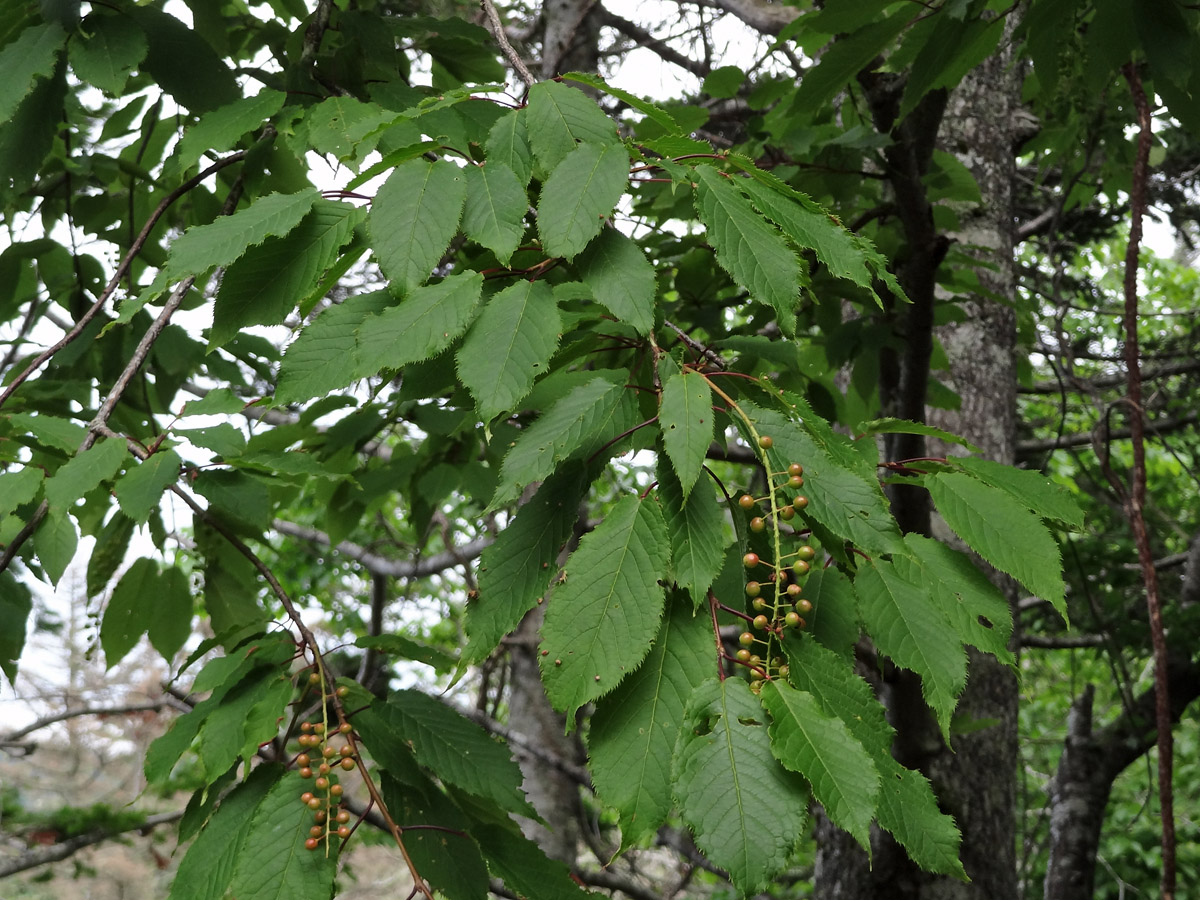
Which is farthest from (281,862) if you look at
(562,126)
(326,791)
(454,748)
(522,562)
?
(562,126)

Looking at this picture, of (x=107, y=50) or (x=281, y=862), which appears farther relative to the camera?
(x=107, y=50)

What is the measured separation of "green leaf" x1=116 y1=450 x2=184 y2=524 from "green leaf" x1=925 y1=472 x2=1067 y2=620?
91 cm

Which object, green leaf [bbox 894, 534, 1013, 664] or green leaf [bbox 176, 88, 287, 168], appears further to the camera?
green leaf [bbox 176, 88, 287, 168]

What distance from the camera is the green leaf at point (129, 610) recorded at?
1783 millimetres

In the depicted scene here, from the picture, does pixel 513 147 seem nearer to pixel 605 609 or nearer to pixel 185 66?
pixel 605 609

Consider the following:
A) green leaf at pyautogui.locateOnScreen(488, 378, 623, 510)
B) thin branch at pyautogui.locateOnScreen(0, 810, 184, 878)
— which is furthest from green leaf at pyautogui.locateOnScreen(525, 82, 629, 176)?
thin branch at pyautogui.locateOnScreen(0, 810, 184, 878)

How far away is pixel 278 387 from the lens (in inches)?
35.2

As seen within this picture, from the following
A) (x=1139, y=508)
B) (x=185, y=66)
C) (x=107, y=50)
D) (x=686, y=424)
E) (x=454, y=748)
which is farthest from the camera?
(x=1139, y=508)

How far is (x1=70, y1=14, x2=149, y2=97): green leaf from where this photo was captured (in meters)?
1.47

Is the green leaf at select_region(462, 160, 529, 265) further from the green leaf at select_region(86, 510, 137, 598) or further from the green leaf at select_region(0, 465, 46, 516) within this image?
the green leaf at select_region(86, 510, 137, 598)

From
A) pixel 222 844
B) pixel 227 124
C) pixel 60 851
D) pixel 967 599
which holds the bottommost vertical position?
pixel 60 851

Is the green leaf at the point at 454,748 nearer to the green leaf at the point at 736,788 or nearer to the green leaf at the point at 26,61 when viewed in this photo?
the green leaf at the point at 736,788

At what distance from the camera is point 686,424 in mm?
757

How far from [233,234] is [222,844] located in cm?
61
